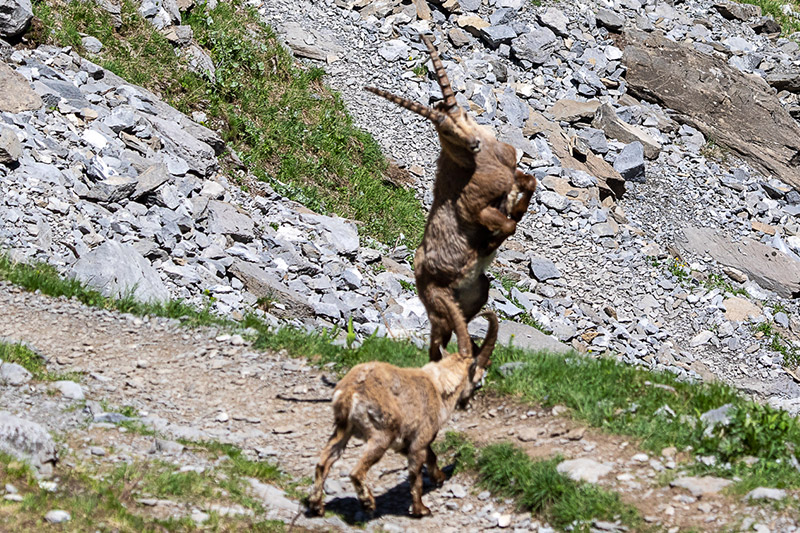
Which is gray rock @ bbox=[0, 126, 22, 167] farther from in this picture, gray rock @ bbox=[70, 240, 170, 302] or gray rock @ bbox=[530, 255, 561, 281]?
gray rock @ bbox=[530, 255, 561, 281]

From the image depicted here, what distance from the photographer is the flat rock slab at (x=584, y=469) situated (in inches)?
314

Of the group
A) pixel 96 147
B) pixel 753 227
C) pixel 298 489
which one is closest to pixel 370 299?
pixel 96 147

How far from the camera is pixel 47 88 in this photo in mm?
16172

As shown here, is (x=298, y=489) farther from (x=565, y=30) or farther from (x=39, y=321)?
(x=565, y=30)

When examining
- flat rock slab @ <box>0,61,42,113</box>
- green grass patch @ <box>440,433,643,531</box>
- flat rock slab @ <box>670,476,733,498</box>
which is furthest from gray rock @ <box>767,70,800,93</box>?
green grass patch @ <box>440,433,643,531</box>

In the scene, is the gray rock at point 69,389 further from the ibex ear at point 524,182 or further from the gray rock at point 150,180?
the gray rock at point 150,180

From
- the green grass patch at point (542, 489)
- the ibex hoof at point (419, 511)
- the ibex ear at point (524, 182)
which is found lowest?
the ibex hoof at point (419, 511)

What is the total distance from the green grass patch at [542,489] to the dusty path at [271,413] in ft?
0.43

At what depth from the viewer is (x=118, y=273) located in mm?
12953

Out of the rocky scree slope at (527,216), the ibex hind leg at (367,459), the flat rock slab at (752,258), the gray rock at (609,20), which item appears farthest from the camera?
the gray rock at (609,20)

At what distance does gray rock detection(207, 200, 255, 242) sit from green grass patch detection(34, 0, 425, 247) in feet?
7.02

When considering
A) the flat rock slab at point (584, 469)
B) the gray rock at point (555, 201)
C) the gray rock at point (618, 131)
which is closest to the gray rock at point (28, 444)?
the flat rock slab at point (584, 469)

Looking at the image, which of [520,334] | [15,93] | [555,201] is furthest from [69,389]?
[555,201]

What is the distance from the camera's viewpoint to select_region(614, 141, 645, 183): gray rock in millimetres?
22297
